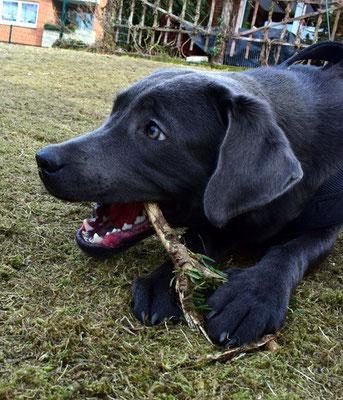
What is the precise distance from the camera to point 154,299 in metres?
1.61

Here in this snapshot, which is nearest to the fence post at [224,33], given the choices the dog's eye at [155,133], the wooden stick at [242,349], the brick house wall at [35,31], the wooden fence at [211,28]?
the wooden fence at [211,28]

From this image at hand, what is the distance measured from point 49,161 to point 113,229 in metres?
0.38

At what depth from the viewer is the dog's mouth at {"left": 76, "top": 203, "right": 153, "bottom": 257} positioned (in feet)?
6.07

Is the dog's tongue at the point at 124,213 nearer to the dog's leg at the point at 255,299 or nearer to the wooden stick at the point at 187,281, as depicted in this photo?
the wooden stick at the point at 187,281

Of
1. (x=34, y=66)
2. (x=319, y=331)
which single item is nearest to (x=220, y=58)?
(x=34, y=66)

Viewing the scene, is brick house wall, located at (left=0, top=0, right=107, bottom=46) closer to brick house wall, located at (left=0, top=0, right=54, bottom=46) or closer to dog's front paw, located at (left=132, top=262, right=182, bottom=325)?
brick house wall, located at (left=0, top=0, right=54, bottom=46)

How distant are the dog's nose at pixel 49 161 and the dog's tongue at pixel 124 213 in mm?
314

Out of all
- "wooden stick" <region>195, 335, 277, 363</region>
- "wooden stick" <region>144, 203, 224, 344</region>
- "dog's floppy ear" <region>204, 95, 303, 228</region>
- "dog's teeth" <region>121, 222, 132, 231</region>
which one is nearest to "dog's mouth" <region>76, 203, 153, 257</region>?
"dog's teeth" <region>121, 222, 132, 231</region>

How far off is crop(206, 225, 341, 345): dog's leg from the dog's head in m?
0.23

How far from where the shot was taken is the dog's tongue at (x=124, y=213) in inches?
77.2

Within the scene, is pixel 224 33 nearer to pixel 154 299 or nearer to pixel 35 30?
pixel 154 299

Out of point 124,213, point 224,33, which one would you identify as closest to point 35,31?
point 224,33

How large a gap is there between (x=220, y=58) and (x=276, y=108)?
9939mm

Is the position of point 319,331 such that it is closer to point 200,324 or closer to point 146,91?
point 200,324
